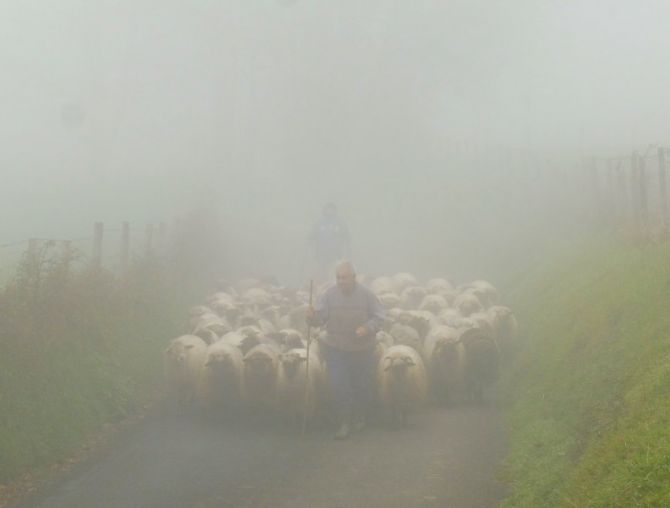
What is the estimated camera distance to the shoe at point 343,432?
12532mm

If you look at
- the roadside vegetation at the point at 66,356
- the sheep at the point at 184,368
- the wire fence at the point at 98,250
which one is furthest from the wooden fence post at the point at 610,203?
the sheep at the point at 184,368

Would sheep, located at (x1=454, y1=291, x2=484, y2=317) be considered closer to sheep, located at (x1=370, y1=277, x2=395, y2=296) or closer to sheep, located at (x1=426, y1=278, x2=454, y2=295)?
sheep, located at (x1=426, y1=278, x2=454, y2=295)

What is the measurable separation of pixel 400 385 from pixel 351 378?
71cm

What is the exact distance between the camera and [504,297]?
23109 mm

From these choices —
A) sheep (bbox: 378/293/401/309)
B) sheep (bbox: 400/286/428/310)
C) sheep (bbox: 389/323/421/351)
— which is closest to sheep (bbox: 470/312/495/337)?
sheep (bbox: 389/323/421/351)

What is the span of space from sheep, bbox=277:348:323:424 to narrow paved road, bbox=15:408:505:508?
421mm

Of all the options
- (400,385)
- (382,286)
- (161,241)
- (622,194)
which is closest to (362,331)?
(400,385)

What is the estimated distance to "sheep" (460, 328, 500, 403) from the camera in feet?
48.3

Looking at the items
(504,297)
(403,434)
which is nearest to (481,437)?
(403,434)

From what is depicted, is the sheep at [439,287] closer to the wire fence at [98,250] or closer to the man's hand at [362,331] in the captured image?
the wire fence at [98,250]

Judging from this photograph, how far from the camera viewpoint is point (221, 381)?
1382cm

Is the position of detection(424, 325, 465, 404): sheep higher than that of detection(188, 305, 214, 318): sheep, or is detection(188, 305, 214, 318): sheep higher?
detection(188, 305, 214, 318): sheep

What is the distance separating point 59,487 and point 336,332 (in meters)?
4.71

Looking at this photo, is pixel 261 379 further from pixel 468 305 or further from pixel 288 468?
pixel 468 305
